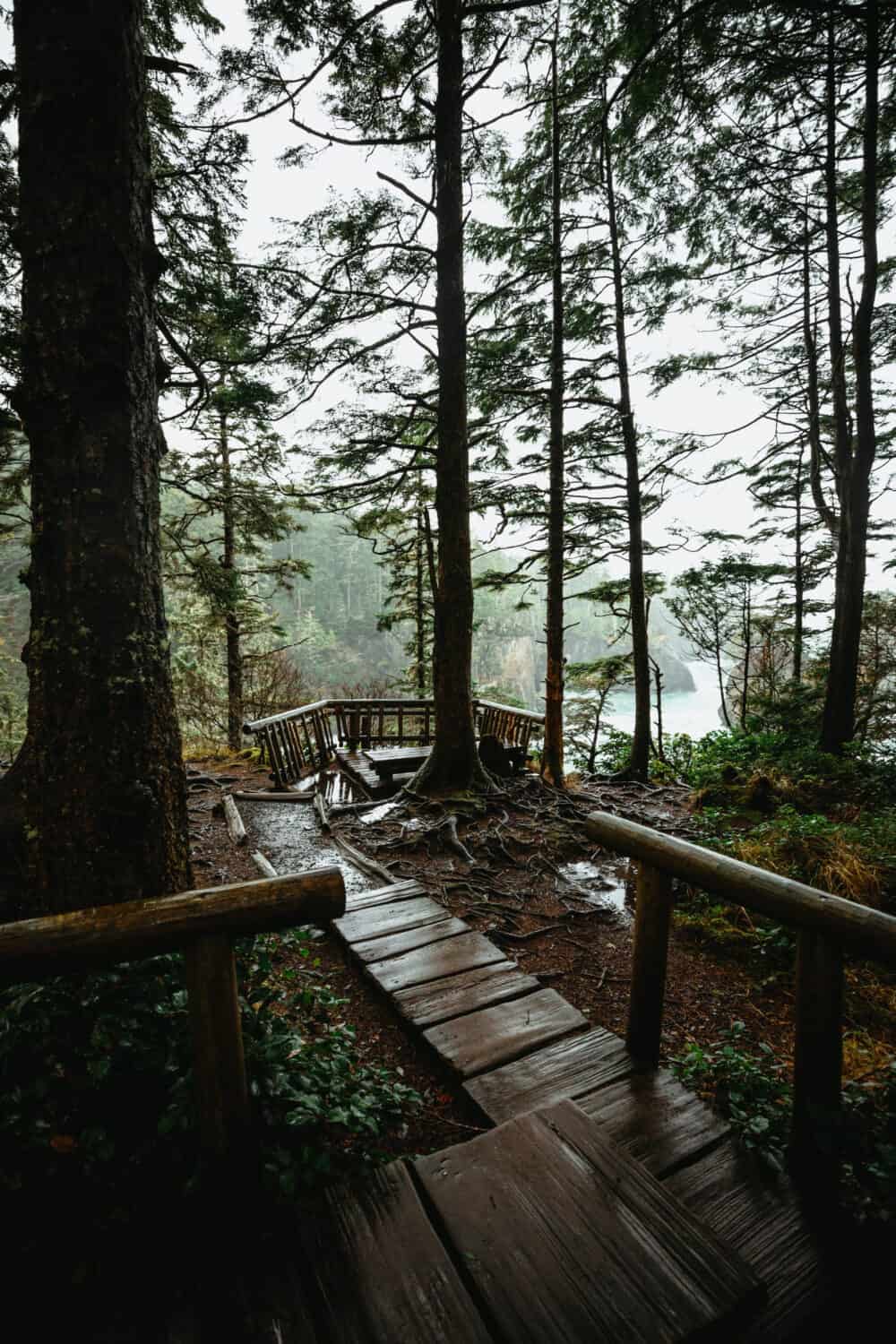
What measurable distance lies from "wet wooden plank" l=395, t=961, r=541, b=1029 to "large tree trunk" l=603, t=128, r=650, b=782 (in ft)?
23.1

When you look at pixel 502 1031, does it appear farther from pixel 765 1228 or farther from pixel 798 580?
pixel 798 580

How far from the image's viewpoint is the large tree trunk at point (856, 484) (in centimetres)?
818

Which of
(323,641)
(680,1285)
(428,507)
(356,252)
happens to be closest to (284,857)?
(680,1285)

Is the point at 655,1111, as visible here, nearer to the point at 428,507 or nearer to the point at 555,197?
the point at 555,197

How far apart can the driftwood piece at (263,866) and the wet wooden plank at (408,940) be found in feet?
5.77

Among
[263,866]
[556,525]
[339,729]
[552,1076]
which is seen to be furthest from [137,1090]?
[339,729]

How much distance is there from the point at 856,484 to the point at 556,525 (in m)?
5.13

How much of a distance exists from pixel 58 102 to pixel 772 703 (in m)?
12.9

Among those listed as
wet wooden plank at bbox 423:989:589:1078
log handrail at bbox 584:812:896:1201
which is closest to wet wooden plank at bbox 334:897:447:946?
wet wooden plank at bbox 423:989:589:1078

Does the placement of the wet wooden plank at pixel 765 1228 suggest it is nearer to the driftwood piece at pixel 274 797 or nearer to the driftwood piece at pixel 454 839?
the driftwood piece at pixel 454 839

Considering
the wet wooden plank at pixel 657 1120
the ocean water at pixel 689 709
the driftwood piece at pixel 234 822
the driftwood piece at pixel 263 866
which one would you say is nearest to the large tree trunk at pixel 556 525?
the driftwood piece at pixel 234 822

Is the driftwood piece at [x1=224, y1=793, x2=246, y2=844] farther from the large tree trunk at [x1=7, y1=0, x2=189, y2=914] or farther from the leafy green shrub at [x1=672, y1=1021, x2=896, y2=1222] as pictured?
the leafy green shrub at [x1=672, y1=1021, x2=896, y2=1222]

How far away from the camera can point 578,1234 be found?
62.7 inches

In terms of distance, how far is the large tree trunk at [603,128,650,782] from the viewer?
9.04 meters
